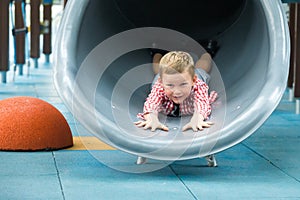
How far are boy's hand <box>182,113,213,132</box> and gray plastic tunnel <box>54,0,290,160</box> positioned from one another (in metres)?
0.06

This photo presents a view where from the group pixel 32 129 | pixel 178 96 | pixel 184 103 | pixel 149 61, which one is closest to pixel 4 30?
pixel 149 61

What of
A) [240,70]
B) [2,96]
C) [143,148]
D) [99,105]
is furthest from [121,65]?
[2,96]

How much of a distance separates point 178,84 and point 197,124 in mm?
253

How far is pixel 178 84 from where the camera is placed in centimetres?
432

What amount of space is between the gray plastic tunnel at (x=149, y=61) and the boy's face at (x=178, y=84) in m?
0.21

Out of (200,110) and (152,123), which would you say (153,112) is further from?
(200,110)

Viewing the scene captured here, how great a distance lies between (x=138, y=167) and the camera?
4277mm

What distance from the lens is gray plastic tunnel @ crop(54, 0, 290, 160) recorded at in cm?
388

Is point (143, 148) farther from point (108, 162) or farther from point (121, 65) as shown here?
point (121, 65)

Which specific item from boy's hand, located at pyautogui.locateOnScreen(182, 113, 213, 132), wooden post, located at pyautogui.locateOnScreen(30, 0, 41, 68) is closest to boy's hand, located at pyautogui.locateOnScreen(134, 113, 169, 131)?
boy's hand, located at pyautogui.locateOnScreen(182, 113, 213, 132)

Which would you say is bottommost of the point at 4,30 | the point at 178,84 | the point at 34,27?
the point at 34,27

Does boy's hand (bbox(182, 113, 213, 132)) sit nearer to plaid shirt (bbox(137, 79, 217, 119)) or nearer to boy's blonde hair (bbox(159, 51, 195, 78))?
plaid shirt (bbox(137, 79, 217, 119))

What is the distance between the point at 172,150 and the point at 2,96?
364cm

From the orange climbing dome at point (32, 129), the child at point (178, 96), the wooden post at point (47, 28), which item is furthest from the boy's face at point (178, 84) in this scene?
the wooden post at point (47, 28)
